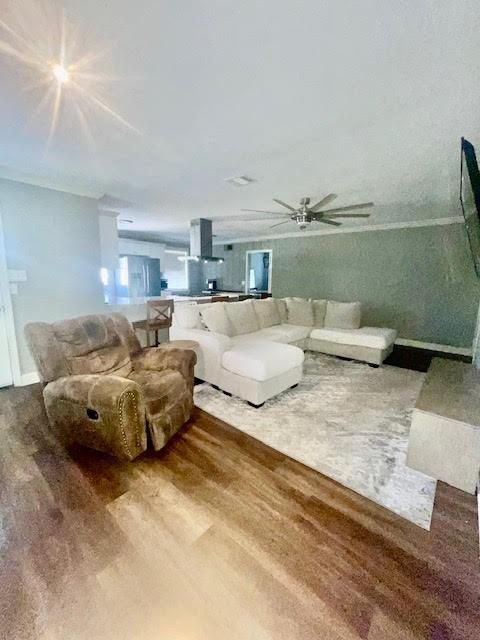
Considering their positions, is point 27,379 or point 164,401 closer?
point 164,401

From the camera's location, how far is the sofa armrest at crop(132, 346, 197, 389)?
2.26 m

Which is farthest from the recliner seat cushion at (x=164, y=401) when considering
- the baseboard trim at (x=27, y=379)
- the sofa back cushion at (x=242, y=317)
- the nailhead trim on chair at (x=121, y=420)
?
the baseboard trim at (x=27, y=379)

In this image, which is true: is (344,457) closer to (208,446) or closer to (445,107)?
(208,446)

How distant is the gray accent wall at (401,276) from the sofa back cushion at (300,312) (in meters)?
1.62

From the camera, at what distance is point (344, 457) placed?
1871mm

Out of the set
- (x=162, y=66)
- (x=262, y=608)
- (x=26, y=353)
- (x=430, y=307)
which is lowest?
(x=262, y=608)

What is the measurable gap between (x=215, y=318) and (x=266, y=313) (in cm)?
121

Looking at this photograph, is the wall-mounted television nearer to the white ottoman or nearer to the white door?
the white ottoman

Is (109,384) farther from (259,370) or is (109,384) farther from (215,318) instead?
(215,318)

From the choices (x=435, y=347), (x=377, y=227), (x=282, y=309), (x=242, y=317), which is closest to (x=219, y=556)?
(x=242, y=317)

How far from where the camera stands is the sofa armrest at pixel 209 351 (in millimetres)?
2814

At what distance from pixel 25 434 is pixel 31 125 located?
2293 mm

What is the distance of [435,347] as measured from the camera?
15.3ft

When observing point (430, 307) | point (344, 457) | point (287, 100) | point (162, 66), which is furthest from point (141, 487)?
point (430, 307)
